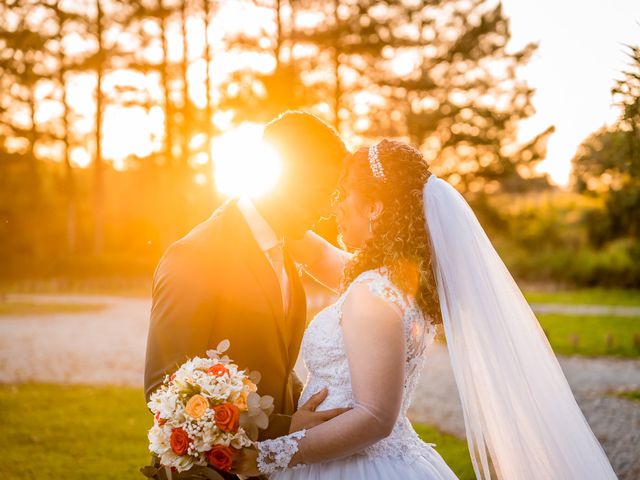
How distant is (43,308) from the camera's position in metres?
21.4

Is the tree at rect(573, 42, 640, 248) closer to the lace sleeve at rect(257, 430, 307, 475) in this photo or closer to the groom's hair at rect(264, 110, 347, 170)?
the groom's hair at rect(264, 110, 347, 170)

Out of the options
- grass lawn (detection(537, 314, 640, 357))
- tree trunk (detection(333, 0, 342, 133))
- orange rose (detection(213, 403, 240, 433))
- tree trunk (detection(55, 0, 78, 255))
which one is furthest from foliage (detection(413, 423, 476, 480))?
tree trunk (detection(55, 0, 78, 255))

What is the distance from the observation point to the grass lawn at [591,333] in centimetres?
1394

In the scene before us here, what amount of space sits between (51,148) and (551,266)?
2273 cm

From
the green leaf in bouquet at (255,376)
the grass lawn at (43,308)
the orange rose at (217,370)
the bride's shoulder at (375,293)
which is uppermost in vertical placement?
the bride's shoulder at (375,293)

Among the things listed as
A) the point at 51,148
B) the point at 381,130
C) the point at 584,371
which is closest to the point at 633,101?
the point at 584,371

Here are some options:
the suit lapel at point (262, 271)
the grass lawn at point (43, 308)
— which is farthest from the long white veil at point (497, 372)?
the grass lawn at point (43, 308)

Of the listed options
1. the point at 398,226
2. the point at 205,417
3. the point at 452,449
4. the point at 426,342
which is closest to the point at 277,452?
the point at 205,417

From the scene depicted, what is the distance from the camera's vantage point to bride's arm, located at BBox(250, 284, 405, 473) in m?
2.72

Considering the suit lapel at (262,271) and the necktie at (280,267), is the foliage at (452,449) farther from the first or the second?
the suit lapel at (262,271)

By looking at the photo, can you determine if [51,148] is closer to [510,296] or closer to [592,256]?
[592,256]

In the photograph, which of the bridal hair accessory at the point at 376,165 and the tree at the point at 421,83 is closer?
the bridal hair accessory at the point at 376,165

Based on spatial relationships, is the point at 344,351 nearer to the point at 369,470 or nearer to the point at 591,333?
the point at 369,470

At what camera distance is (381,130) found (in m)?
24.7
